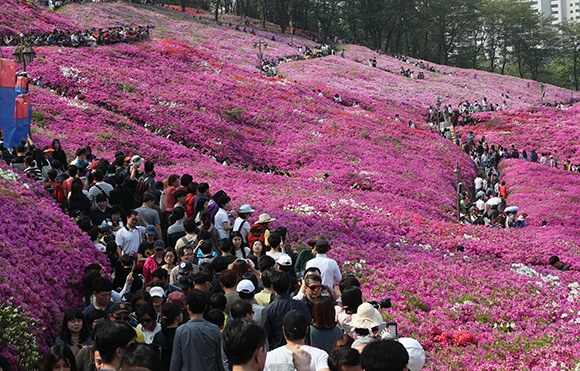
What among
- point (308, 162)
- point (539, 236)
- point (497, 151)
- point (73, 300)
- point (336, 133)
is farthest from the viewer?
point (497, 151)

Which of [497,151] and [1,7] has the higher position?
[1,7]

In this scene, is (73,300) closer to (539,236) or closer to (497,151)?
(539,236)

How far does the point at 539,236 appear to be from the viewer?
26.1 meters

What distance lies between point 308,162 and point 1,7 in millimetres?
25615

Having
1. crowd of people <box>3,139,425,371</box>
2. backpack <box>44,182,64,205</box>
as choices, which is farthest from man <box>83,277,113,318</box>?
backpack <box>44,182,64,205</box>

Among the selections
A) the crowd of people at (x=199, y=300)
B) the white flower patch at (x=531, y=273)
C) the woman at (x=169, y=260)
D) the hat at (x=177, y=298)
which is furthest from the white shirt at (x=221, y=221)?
the white flower patch at (x=531, y=273)

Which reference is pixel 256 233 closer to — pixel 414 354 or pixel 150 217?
pixel 150 217

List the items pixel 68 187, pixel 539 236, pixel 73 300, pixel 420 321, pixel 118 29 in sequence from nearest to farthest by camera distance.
A: pixel 73 300 → pixel 420 321 → pixel 68 187 → pixel 539 236 → pixel 118 29

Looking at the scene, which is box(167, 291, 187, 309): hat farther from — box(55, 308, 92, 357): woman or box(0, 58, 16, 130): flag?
box(0, 58, 16, 130): flag

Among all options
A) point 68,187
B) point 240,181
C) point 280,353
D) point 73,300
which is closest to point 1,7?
point 240,181

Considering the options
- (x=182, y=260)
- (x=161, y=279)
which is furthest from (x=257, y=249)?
(x=161, y=279)

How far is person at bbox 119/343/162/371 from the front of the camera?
6.30 m

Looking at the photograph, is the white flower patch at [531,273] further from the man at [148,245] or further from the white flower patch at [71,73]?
the white flower patch at [71,73]

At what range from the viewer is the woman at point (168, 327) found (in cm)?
861
